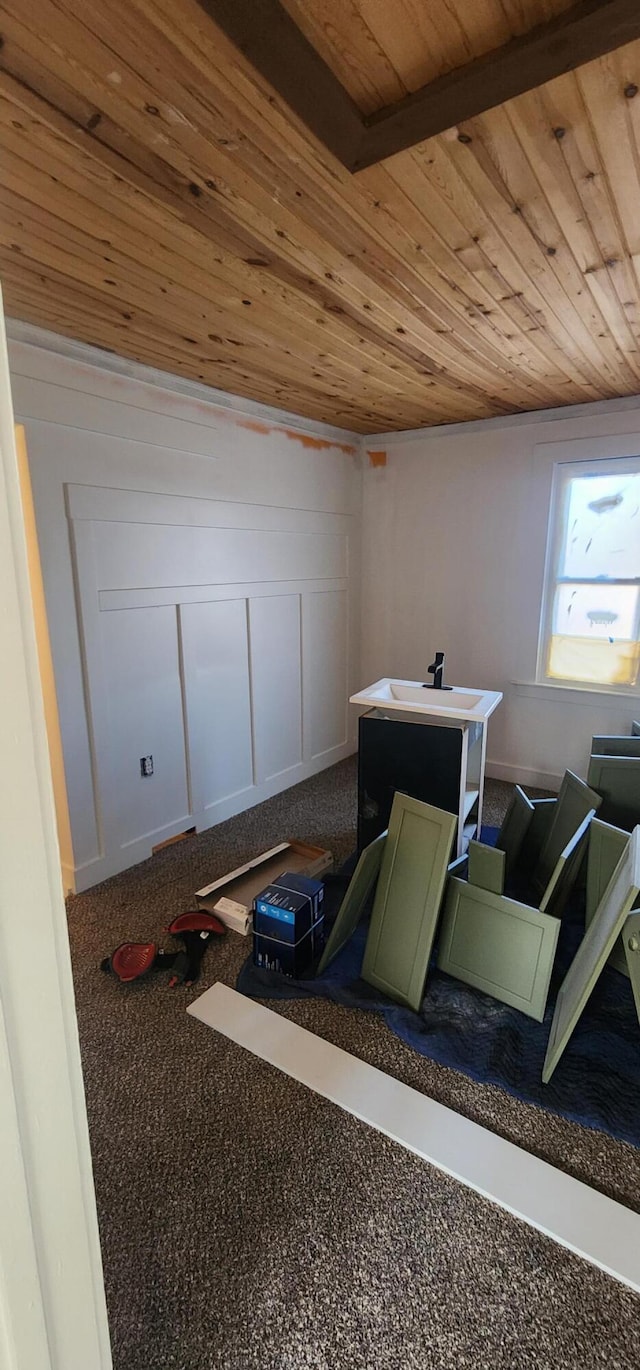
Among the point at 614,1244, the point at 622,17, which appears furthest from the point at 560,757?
the point at 622,17

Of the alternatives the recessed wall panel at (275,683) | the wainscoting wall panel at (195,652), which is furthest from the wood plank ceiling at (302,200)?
the recessed wall panel at (275,683)

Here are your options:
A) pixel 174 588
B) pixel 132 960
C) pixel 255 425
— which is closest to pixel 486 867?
pixel 132 960

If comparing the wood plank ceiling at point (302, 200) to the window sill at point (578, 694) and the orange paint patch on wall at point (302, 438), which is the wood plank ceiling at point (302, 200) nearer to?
the orange paint patch on wall at point (302, 438)

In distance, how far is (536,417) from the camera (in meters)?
3.69

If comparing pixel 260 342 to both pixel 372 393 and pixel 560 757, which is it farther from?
pixel 560 757

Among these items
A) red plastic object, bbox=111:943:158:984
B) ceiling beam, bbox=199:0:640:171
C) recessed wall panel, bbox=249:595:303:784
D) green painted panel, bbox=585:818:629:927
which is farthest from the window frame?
red plastic object, bbox=111:943:158:984

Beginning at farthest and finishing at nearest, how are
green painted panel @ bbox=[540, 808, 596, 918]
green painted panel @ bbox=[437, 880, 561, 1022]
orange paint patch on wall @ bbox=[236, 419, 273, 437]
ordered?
orange paint patch on wall @ bbox=[236, 419, 273, 437]
green painted panel @ bbox=[540, 808, 596, 918]
green painted panel @ bbox=[437, 880, 561, 1022]

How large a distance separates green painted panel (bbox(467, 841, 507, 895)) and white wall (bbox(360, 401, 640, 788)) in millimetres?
2083

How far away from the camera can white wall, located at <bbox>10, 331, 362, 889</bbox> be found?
2518 mm

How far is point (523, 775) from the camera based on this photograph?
412 cm

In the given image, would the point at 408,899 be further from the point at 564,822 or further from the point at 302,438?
the point at 302,438

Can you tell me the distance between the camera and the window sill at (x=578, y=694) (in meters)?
3.68

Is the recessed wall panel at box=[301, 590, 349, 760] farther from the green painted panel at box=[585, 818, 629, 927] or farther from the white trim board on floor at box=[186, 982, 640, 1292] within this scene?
the white trim board on floor at box=[186, 982, 640, 1292]

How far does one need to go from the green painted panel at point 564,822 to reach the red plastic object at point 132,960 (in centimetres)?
168
